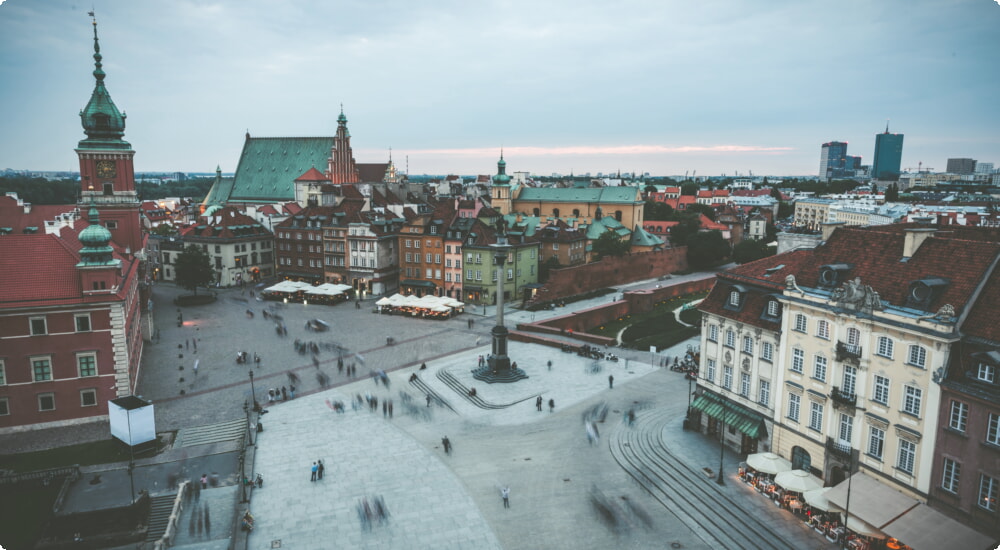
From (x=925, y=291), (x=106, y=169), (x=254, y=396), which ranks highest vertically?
(x=106, y=169)

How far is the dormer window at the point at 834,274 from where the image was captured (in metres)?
27.3

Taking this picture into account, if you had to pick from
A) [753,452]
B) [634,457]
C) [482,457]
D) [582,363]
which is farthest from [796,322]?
[582,363]

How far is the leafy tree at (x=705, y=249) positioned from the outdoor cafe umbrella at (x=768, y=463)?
7236 centimetres

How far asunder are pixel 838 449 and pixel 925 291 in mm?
7593

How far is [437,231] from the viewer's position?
73812mm

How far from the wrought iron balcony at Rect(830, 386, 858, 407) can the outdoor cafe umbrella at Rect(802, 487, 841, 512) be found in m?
3.62

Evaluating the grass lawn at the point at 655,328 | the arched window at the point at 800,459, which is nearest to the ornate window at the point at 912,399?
the arched window at the point at 800,459

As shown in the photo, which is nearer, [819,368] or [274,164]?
[819,368]

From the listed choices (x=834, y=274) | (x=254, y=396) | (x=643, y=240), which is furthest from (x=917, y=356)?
(x=643, y=240)

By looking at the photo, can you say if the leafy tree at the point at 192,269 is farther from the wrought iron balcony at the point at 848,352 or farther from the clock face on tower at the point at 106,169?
the wrought iron balcony at the point at 848,352

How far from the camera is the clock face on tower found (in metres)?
60.6

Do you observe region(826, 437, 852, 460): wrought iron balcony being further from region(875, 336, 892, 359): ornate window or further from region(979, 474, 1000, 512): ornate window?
region(979, 474, 1000, 512): ornate window

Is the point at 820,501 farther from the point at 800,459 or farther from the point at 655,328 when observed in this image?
the point at 655,328

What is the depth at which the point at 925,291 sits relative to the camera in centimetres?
2378
